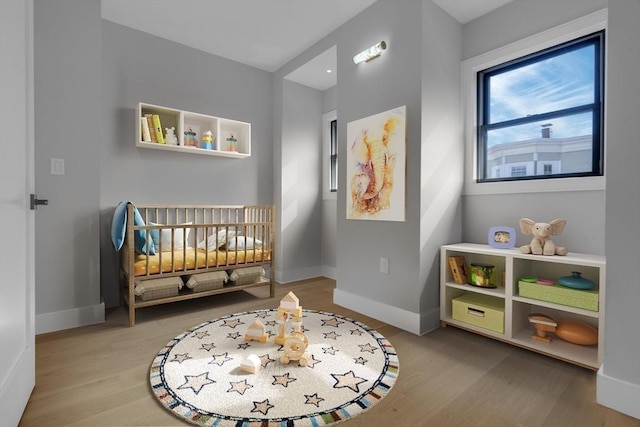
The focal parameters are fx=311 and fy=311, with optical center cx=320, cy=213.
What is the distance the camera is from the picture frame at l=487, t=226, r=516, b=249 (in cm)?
207

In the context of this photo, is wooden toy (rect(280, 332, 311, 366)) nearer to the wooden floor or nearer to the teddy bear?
the wooden floor

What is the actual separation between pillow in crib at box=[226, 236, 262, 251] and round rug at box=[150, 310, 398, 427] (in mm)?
781

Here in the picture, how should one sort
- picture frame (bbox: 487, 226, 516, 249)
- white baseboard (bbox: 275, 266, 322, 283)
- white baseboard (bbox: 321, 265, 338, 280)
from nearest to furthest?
picture frame (bbox: 487, 226, 516, 249) → white baseboard (bbox: 275, 266, 322, 283) → white baseboard (bbox: 321, 265, 338, 280)

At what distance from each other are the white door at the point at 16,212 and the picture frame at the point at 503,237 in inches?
99.7

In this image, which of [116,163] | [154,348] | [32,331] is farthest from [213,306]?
[116,163]

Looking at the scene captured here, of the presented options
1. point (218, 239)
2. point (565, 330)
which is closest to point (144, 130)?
point (218, 239)

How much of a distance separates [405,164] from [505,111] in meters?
0.90

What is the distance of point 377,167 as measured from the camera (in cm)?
248

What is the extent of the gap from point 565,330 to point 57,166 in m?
3.50

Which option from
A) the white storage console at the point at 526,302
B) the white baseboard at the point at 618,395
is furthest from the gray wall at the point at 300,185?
the white baseboard at the point at 618,395

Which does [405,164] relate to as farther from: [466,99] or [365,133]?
[466,99]

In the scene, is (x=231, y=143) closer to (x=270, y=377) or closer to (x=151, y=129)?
(x=151, y=129)

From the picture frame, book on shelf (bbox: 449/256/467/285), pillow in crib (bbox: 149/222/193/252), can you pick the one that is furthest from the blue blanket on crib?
the picture frame

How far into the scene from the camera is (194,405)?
1.33 metres
